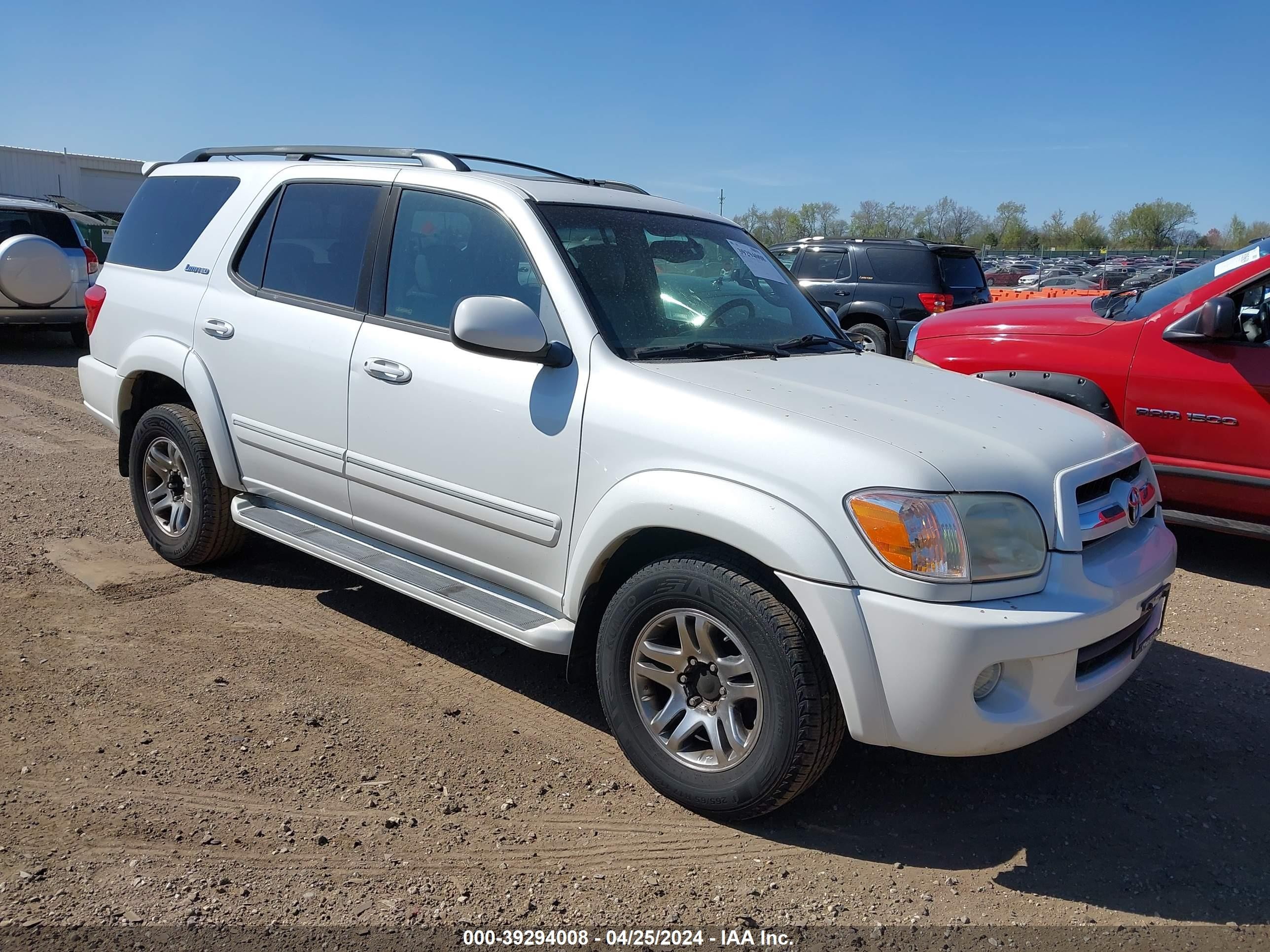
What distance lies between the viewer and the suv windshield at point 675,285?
358 cm

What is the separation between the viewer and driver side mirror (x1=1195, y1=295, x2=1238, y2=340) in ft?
17.4

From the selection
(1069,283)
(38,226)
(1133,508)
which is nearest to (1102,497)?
(1133,508)

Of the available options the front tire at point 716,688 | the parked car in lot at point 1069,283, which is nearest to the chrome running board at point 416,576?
the front tire at point 716,688

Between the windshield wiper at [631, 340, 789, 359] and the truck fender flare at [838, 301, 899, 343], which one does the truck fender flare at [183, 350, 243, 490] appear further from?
the truck fender flare at [838, 301, 899, 343]

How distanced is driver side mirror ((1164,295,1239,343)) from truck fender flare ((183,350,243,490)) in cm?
484

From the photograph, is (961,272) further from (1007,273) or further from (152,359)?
(1007,273)

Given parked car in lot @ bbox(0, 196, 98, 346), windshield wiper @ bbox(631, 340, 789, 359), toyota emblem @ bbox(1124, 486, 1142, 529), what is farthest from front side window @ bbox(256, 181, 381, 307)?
parked car in lot @ bbox(0, 196, 98, 346)

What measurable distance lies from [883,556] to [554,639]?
117 centimetres

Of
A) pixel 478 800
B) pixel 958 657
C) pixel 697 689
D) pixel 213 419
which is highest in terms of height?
pixel 213 419

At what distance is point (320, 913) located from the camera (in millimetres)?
2645

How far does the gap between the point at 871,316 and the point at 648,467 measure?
428 inches

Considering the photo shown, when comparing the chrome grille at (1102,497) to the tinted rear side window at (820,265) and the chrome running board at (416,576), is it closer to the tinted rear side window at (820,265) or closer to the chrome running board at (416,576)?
the chrome running board at (416,576)

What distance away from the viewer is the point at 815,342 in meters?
4.11

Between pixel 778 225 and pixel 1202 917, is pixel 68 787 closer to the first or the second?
pixel 1202 917
